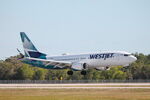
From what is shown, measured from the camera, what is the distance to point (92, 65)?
105 meters

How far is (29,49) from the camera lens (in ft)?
389

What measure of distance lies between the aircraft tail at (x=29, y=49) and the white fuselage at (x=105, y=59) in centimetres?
1106

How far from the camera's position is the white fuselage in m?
101

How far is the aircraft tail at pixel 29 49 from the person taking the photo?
379 feet

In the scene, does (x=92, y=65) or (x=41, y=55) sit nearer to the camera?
Answer: (x=92, y=65)

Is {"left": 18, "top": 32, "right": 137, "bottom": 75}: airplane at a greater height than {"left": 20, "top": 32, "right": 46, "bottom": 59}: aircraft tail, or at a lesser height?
lesser

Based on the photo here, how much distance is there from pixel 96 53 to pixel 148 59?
87.2m

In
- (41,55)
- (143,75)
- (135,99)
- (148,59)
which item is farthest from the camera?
(148,59)

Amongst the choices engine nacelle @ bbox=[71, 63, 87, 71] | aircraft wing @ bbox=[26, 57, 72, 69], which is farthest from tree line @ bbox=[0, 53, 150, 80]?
engine nacelle @ bbox=[71, 63, 87, 71]

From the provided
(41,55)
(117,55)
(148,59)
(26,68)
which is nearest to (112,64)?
(117,55)

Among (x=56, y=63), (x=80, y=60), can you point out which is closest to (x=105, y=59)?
(x=80, y=60)

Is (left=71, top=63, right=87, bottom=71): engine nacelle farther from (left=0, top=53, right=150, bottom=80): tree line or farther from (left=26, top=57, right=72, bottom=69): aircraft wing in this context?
(left=0, top=53, right=150, bottom=80): tree line

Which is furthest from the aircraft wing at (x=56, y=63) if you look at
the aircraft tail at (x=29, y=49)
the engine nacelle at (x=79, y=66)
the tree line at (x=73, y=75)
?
the tree line at (x=73, y=75)

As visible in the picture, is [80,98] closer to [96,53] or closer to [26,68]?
[96,53]
